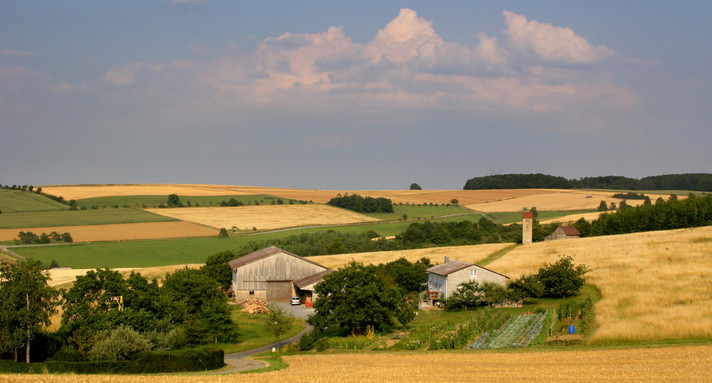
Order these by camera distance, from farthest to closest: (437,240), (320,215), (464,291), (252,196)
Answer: (252,196) < (320,215) < (437,240) < (464,291)

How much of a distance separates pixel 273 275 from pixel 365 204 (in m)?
73.0

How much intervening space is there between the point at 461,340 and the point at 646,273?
2572cm

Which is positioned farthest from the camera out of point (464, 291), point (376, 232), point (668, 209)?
point (376, 232)

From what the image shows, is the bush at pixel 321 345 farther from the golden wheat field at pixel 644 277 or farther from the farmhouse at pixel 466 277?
the farmhouse at pixel 466 277


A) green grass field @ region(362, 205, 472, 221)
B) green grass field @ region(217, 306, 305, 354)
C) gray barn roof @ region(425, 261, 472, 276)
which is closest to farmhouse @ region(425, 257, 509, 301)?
gray barn roof @ region(425, 261, 472, 276)

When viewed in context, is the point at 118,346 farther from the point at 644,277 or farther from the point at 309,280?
the point at 644,277

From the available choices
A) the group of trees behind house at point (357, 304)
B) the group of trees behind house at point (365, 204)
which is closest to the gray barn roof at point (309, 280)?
the group of trees behind house at point (357, 304)

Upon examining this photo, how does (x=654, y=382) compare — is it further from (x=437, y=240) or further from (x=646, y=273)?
(x=437, y=240)

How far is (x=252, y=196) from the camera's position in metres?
150

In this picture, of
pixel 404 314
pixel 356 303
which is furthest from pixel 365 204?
pixel 404 314

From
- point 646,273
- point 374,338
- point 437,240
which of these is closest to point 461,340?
point 374,338

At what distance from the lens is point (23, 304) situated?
36.6 meters

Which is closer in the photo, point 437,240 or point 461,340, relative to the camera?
point 461,340

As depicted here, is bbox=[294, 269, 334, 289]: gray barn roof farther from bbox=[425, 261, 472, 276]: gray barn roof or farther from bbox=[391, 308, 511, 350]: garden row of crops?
bbox=[391, 308, 511, 350]: garden row of crops
